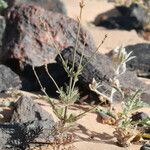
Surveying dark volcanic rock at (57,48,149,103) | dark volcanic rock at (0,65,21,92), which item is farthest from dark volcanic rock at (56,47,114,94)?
dark volcanic rock at (0,65,21,92)

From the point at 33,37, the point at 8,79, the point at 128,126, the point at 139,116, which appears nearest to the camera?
the point at 128,126

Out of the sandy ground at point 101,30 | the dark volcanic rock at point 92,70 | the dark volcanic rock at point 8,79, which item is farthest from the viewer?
the sandy ground at point 101,30

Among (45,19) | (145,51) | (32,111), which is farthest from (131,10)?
(32,111)

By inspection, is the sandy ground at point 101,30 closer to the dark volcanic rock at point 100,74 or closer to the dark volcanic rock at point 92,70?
the dark volcanic rock at point 100,74

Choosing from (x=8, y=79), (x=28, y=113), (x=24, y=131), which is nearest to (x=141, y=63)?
(x=8, y=79)

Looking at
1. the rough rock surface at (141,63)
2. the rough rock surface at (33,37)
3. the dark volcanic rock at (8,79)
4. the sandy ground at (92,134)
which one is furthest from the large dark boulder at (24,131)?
the rough rock surface at (141,63)

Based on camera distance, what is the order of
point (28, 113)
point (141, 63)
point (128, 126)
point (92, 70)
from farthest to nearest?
point (141, 63), point (92, 70), point (28, 113), point (128, 126)

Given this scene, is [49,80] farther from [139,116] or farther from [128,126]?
[128,126]

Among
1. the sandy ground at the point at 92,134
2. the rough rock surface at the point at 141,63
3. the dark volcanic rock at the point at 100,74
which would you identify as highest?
the dark volcanic rock at the point at 100,74
